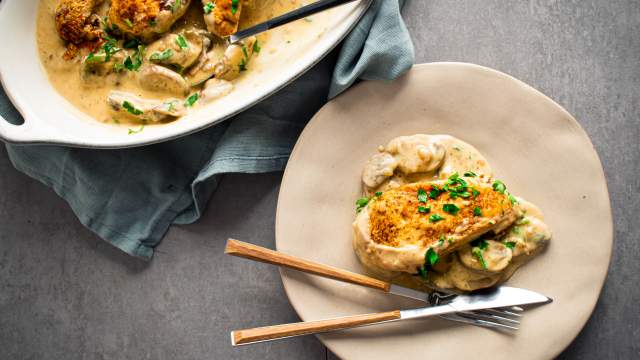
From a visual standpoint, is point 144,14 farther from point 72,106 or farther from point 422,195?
point 422,195

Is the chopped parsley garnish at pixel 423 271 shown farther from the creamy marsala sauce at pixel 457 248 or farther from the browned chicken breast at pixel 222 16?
the browned chicken breast at pixel 222 16

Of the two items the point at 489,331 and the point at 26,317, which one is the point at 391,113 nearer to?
the point at 489,331

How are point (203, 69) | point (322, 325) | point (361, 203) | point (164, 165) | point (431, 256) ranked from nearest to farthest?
point (431, 256) → point (322, 325) → point (361, 203) → point (203, 69) → point (164, 165)

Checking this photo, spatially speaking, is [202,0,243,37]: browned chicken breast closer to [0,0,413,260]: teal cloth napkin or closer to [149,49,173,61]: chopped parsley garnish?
[149,49,173,61]: chopped parsley garnish

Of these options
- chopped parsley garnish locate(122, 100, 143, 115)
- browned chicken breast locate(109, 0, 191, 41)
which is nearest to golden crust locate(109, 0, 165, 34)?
browned chicken breast locate(109, 0, 191, 41)

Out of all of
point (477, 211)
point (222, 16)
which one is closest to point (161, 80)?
point (222, 16)

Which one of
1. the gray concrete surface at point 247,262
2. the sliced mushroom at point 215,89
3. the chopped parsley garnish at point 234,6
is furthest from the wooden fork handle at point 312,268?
the chopped parsley garnish at point 234,6
